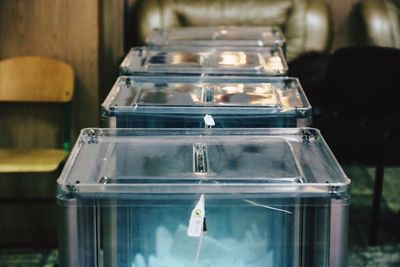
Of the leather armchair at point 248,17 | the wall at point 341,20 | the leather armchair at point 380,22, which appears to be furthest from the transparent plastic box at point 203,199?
the wall at point 341,20

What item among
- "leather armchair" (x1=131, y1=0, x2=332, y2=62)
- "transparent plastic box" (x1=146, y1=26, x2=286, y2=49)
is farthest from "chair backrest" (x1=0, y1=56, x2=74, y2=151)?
"leather armchair" (x1=131, y1=0, x2=332, y2=62)

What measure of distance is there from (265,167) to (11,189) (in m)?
2.55

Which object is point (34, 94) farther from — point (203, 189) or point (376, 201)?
point (203, 189)

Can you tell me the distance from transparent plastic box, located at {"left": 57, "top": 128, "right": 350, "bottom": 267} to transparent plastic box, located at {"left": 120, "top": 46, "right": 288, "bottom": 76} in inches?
33.5

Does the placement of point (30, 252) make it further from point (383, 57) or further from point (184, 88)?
point (383, 57)

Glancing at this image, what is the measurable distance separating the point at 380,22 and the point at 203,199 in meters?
3.77

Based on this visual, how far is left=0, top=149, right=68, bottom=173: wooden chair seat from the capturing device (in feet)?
12.4

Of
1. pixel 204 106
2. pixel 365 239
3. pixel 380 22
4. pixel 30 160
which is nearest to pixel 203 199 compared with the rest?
pixel 204 106

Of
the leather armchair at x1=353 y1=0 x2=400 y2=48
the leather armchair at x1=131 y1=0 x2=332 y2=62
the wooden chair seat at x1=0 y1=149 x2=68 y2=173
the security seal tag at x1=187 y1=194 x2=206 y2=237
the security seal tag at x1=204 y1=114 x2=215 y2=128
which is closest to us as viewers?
the security seal tag at x1=187 y1=194 x2=206 y2=237

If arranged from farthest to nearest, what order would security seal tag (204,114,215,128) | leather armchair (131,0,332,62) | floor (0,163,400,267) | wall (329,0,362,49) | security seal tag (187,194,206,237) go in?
wall (329,0,362,49) < leather armchair (131,0,332,62) < floor (0,163,400,267) < security seal tag (204,114,215,128) < security seal tag (187,194,206,237)

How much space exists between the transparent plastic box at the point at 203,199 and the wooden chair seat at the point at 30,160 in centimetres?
156

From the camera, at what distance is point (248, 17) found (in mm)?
5145

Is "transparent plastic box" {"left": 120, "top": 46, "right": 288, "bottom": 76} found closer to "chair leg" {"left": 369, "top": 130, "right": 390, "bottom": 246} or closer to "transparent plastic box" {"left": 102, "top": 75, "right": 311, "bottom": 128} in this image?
"transparent plastic box" {"left": 102, "top": 75, "right": 311, "bottom": 128}

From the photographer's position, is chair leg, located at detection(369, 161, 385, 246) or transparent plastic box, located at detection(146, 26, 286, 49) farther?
chair leg, located at detection(369, 161, 385, 246)
